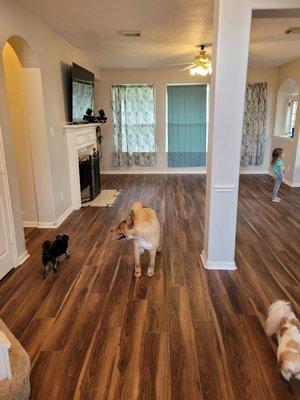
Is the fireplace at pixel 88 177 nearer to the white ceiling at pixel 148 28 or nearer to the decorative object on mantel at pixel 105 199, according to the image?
the decorative object on mantel at pixel 105 199

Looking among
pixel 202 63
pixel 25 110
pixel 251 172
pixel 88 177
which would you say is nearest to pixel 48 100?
pixel 25 110

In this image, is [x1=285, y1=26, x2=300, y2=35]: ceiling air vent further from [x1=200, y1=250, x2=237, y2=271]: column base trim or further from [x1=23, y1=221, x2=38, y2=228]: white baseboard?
[x1=23, y1=221, x2=38, y2=228]: white baseboard

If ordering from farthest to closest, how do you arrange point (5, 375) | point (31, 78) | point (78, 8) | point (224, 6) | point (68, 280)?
point (31, 78) < point (78, 8) < point (68, 280) < point (224, 6) < point (5, 375)

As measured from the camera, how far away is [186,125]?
24.2 feet

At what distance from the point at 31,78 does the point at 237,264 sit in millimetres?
3237

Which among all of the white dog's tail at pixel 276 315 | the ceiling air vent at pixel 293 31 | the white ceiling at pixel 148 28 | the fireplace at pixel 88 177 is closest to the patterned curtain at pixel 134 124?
the white ceiling at pixel 148 28

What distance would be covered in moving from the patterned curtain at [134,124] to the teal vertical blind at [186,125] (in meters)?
0.47

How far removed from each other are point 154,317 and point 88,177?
11.8ft

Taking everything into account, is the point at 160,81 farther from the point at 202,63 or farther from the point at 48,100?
the point at 48,100

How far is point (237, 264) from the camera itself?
299cm

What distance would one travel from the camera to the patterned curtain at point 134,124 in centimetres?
728

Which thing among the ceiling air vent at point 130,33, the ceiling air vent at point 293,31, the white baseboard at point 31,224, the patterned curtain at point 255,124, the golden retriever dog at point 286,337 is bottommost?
the white baseboard at point 31,224

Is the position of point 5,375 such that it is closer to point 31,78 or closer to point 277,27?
point 31,78

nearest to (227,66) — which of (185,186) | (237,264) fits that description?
(237,264)
